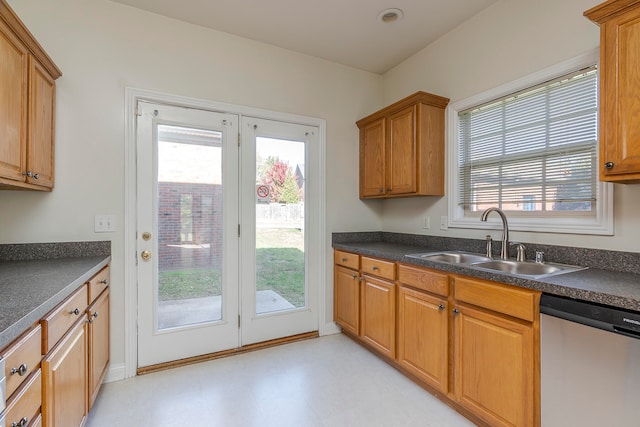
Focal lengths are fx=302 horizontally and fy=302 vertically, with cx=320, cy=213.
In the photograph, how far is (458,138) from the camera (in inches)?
101

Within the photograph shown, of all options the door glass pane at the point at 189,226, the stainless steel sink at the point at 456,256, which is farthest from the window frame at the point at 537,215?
the door glass pane at the point at 189,226

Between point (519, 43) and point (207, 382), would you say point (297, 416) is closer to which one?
point (207, 382)

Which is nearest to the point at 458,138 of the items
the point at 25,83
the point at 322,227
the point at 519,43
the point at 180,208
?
the point at 519,43

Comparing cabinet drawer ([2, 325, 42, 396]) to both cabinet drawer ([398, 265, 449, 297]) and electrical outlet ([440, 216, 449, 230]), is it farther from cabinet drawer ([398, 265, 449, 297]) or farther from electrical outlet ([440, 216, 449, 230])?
electrical outlet ([440, 216, 449, 230])

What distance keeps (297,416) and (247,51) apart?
2.90m

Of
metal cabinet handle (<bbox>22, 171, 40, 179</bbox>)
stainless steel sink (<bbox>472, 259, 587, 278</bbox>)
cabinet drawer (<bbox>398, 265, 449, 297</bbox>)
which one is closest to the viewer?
metal cabinet handle (<bbox>22, 171, 40, 179</bbox>)

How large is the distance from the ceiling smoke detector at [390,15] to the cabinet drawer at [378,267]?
196cm

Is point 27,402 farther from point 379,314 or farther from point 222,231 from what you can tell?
point 379,314

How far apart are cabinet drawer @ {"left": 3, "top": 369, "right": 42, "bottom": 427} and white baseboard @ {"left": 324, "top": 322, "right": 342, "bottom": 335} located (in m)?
2.33

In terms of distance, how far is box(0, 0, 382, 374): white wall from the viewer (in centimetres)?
208

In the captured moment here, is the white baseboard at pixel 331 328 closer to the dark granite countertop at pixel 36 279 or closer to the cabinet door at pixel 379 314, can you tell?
the cabinet door at pixel 379 314

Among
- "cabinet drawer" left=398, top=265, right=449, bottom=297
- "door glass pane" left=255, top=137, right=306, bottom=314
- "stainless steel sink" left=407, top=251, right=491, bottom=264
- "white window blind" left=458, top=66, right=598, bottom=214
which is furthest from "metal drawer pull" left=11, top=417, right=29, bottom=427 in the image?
"white window blind" left=458, top=66, right=598, bottom=214

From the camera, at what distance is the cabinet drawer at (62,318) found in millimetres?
1125

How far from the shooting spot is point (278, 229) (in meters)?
2.88
